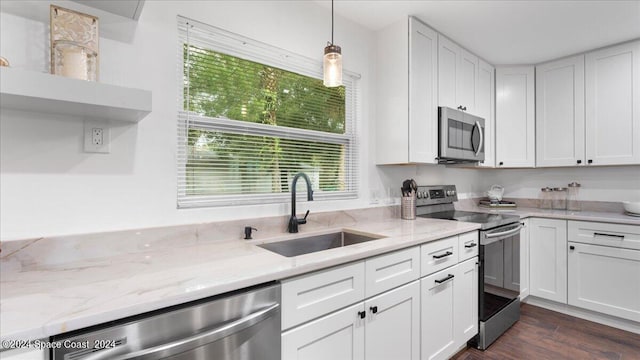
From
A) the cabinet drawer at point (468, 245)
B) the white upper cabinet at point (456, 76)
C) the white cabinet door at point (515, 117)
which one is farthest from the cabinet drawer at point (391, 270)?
the white cabinet door at point (515, 117)

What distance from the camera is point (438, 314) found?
1.82 metres

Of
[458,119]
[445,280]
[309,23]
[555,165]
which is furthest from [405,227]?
[555,165]

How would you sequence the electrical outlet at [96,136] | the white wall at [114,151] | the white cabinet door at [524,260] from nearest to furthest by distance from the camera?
the white wall at [114,151] < the electrical outlet at [96,136] < the white cabinet door at [524,260]

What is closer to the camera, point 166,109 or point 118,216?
point 118,216

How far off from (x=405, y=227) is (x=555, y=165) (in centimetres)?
220

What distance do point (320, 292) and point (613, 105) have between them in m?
3.31

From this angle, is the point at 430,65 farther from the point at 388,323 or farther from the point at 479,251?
the point at 388,323

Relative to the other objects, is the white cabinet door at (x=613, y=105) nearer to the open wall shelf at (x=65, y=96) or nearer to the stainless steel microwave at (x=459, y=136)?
the stainless steel microwave at (x=459, y=136)

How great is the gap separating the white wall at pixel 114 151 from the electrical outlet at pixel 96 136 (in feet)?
0.07

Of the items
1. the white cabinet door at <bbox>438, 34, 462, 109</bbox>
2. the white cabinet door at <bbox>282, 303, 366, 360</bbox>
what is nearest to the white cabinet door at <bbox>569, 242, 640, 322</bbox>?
the white cabinet door at <bbox>438, 34, 462, 109</bbox>

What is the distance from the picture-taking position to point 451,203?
3.05m

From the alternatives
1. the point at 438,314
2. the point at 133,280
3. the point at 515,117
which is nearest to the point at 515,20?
the point at 515,117

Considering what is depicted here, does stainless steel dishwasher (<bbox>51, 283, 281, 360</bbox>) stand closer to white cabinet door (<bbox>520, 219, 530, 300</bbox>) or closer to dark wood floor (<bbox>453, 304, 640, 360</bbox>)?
dark wood floor (<bbox>453, 304, 640, 360</bbox>)

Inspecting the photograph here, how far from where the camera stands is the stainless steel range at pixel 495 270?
7.07 feet
